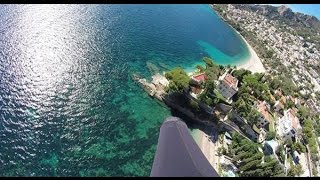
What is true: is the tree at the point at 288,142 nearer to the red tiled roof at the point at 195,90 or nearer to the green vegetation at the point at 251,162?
the green vegetation at the point at 251,162

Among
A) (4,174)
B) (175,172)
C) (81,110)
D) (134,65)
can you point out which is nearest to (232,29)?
(134,65)

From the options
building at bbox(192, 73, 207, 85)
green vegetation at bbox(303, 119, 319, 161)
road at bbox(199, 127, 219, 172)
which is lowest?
green vegetation at bbox(303, 119, 319, 161)

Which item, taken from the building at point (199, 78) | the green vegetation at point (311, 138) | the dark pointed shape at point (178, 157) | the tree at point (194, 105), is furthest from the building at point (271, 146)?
the dark pointed shape at point (178, 157)

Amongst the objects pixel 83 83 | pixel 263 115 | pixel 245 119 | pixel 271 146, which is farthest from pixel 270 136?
pixel 83 83

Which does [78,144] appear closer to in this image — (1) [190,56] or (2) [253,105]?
(2) [253,105]

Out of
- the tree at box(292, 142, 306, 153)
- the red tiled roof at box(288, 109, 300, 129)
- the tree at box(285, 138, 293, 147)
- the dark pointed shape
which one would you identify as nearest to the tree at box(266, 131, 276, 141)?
the tree at box(285, 138, 293, 147)

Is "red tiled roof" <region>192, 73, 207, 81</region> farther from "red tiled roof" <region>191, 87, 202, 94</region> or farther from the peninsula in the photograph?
"red tiled roof" <region>191, 87, 202, 94</region>

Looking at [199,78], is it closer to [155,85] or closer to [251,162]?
[155,85]
